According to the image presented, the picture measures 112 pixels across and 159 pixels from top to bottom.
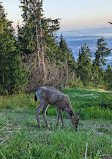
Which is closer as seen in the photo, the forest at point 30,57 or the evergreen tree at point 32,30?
the forest at point 30,57

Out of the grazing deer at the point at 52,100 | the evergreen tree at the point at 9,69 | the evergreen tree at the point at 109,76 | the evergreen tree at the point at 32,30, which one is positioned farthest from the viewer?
the evergreen tree at the point at 109,76

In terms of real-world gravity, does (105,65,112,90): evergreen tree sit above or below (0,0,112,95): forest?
below

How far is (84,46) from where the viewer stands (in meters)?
64.7

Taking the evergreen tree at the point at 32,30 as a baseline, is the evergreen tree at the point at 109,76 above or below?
below

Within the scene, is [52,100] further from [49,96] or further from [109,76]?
[109,76]

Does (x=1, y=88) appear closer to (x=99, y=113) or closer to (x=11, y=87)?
(x=11, y=87)

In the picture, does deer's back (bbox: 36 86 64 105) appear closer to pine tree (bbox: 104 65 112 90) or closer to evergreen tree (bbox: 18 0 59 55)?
evergreen tree (bbox: 18 0 59 55)

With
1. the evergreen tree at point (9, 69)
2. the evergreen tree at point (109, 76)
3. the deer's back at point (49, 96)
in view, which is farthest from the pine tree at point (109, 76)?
the deer's back at point (49, 96)

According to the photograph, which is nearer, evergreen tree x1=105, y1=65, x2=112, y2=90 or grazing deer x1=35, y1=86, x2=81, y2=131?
grazing deer x1=35, y1=86, x2=81, y2=131

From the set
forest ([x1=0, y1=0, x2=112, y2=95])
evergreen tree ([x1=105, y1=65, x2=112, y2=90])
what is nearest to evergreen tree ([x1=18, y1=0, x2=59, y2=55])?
forest ([x1=0, y1=0, x2=112, y2=95])

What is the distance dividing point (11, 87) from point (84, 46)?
47.2m

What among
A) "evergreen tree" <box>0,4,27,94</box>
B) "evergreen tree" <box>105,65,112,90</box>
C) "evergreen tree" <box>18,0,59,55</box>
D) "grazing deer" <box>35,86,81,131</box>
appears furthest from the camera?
"evergreen tree" <box>105,65,112,90</box>

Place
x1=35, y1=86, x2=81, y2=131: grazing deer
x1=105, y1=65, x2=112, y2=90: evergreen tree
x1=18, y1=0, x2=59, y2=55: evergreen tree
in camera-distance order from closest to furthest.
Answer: x1=35, y1=86, x2=81, y2=131: grazing deer
x1=18, y1=0, x2=59, y2=55: evergreen tree
x1=105, y1=65, x2=112, y2=90: evergreen tree

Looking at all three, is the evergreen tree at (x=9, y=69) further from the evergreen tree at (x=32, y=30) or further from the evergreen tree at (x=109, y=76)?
the evergreen tree at (x=109, y=76)
